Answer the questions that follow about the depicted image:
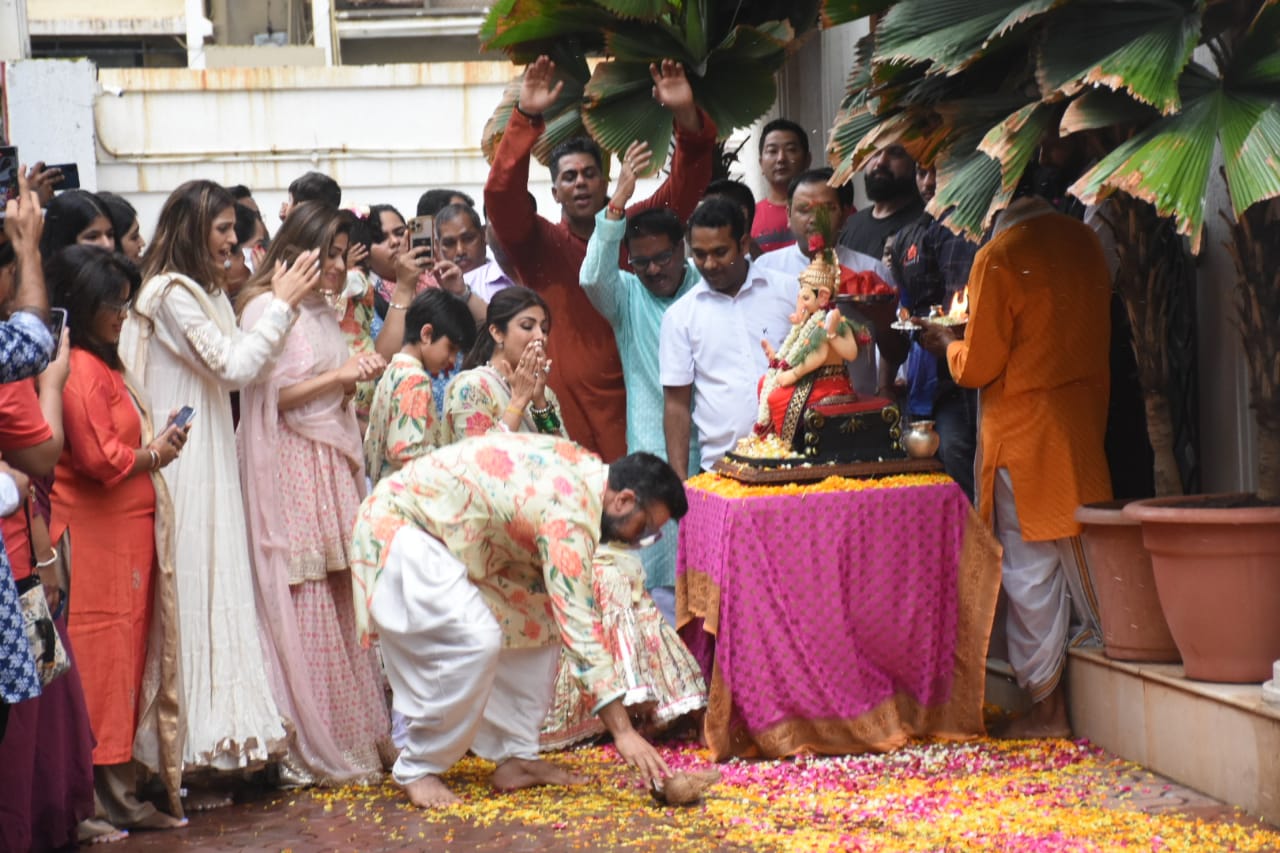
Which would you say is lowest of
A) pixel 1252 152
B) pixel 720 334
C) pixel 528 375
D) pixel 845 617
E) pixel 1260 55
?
pixel 845 617

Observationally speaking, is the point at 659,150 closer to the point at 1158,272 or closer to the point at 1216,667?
the point at 1158,272

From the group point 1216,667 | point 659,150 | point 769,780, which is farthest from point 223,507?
point 1216,667

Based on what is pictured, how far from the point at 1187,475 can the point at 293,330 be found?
340 centimetres

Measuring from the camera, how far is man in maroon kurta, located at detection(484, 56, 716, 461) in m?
6.99

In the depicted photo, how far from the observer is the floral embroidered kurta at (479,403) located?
6164 millimetres

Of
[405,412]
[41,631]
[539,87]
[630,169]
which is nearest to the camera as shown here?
[41,631]

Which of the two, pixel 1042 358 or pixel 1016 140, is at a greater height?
pixel 1016 140

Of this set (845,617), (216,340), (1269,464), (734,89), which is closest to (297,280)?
(216,340)

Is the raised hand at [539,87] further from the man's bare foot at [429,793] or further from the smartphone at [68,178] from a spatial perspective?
the man's bare foot at [429,793]

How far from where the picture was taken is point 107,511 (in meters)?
5.26

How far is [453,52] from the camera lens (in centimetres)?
2503

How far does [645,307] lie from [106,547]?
258 centimetres

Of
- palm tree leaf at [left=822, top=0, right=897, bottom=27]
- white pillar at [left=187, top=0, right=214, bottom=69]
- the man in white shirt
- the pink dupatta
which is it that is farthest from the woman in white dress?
white pillar at [left=187, top=0, right=214, bottom=69]

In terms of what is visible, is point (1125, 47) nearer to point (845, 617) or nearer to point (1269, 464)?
point (1269, 464)
